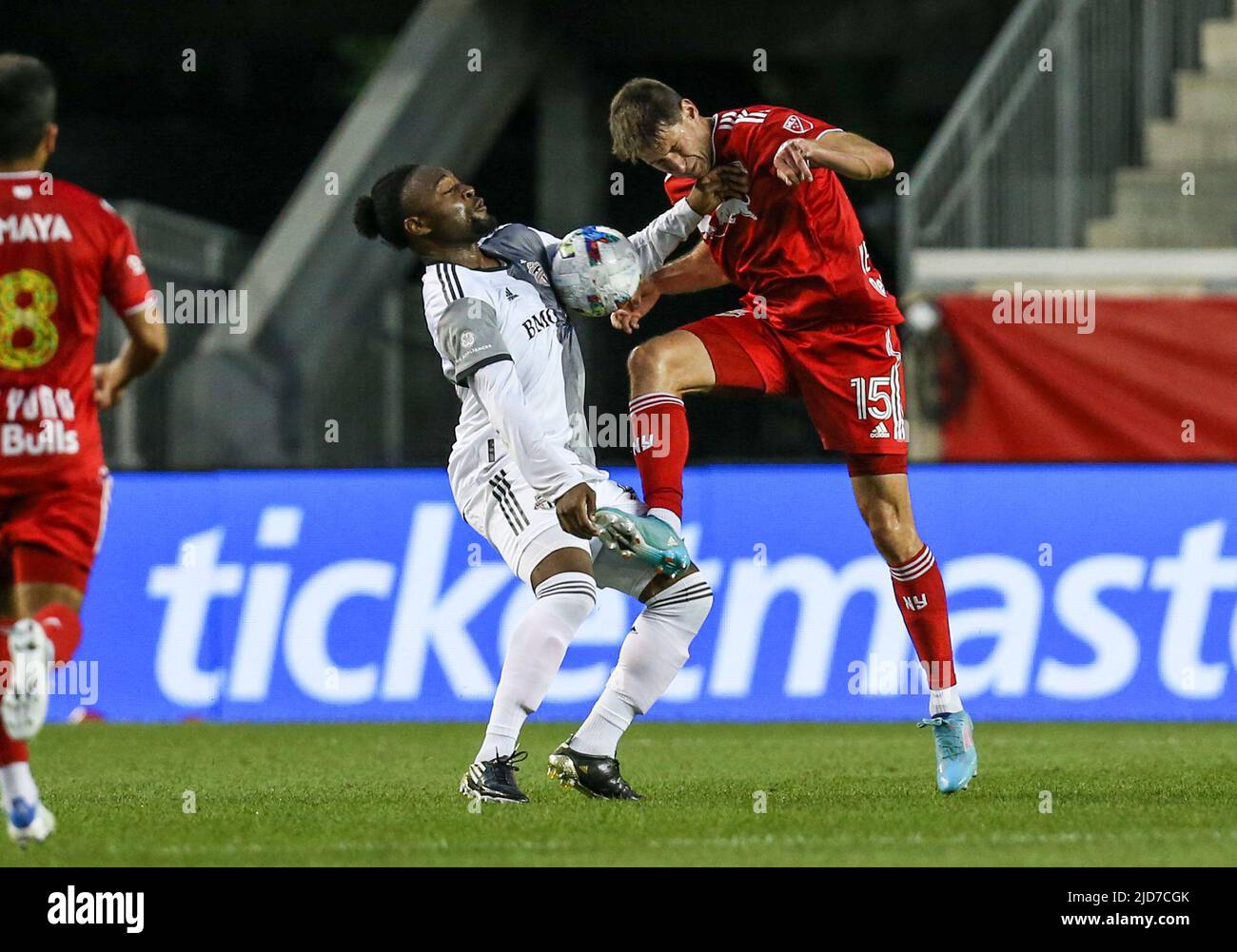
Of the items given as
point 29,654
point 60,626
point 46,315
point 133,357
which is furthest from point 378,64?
point 29,654

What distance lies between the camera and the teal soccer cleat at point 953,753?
701 centimetres

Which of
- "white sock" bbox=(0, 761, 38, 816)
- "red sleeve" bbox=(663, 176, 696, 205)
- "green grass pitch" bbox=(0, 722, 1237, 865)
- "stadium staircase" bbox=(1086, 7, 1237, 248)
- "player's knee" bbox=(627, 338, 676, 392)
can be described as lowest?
"green grass pitch" bbox=(0, 722, 1237, 865)

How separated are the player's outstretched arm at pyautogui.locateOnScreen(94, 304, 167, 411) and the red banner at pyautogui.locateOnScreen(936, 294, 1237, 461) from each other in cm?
822

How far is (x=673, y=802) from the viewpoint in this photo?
270 inches

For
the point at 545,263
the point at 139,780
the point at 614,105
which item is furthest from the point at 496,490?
the point at 139,780

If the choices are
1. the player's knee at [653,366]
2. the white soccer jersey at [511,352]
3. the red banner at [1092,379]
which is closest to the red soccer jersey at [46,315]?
the white soccer jersey at [511,352]

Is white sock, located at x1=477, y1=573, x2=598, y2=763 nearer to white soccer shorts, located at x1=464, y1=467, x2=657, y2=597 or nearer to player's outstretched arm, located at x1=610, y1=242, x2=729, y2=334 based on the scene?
white soccer shorts, located at x1=464, y1=467, x2=657, y2=597

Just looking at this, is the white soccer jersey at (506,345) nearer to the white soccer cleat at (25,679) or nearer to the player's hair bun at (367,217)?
the player's hair bun at (367,217)

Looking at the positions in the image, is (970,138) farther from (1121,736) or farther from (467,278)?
(467,278)

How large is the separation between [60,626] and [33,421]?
1.67 ft

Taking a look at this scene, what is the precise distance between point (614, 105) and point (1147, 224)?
31.7 feet

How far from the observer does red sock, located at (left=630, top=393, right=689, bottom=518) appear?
6.89m

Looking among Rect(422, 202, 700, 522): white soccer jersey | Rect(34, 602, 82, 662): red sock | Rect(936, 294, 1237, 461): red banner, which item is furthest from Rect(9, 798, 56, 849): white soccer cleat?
Rect(936, 294, 1237, 461): red banner

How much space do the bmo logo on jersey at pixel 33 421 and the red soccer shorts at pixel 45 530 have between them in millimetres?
106
